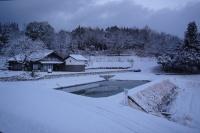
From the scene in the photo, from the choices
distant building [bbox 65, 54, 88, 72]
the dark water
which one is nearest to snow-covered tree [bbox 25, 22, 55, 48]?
distant building [bbox 65, 54, 88, 72]

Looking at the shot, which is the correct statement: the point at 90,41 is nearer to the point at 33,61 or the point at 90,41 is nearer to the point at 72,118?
the point at 33,61

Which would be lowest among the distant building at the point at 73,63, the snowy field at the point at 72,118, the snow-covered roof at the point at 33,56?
the snowy field at the point at 72,118

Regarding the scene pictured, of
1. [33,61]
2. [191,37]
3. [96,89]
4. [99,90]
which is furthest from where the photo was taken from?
[191,37]

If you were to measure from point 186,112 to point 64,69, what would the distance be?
2773 cm

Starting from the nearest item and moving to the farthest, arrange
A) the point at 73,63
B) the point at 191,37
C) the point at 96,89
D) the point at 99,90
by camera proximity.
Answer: the point at 99,90 → the point at 96,89 → the point at 73,63 → the point at 191,37

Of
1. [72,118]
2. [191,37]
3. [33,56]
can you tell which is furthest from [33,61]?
[191,37]

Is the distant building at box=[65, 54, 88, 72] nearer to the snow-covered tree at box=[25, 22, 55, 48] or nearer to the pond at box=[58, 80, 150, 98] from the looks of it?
the pond at box=[58, 80, 150, 98]

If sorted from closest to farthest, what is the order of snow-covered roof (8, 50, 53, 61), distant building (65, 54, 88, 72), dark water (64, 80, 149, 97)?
dark water (64, 80, 149, 97) → snow-covered roof (8, 50, 53, 61) → distant building (65, 54, 88, 72)

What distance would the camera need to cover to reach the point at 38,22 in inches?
2189

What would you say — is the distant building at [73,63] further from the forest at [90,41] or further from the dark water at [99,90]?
the dark water at [99,90]

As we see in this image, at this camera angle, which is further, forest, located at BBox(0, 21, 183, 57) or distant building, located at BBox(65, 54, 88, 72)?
forest, located at BBox(0, 21, 183, 57)

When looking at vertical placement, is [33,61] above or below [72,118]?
above

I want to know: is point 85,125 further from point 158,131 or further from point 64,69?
point 64,69

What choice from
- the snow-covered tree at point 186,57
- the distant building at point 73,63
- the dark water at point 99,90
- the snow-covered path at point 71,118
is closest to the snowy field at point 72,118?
the snow-covered path at point 71,118
